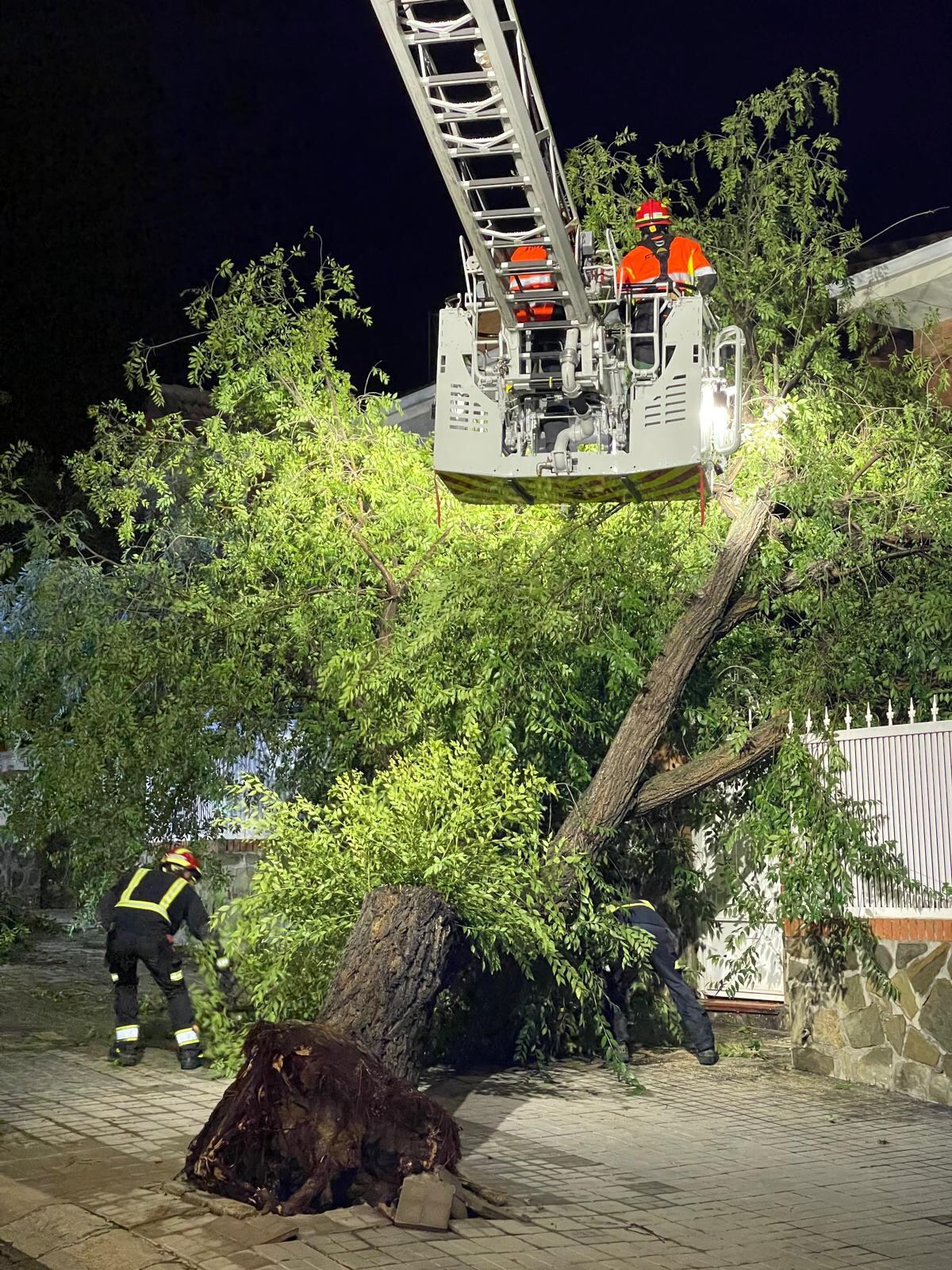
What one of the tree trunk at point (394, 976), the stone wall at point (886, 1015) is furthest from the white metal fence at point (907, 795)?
the tree trunk at point (394, 976)

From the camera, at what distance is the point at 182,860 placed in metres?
10.9

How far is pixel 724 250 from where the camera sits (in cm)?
1170

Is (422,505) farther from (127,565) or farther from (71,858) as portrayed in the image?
(71,858)

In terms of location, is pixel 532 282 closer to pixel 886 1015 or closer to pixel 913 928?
pixel 913 928

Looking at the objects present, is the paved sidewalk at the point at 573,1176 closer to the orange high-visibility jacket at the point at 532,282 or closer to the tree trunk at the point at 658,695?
the tree trunk at the point at 658,695

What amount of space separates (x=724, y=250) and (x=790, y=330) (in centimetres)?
98

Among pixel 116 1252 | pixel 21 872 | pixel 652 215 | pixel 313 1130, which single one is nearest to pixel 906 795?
pixel 652 215

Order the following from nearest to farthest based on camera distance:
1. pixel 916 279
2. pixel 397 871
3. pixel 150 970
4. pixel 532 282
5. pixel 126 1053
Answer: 1. pixel 397 871
2. pixel 532 282
3. pixel 126 1053
4. pixel 150 970
5. pixel 916 279

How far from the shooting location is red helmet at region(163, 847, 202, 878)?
10.9m

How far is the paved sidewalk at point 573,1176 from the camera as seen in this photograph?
21.1 feet

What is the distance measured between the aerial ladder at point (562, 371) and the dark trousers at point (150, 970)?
12.3ft

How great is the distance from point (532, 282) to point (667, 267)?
3.09 feet

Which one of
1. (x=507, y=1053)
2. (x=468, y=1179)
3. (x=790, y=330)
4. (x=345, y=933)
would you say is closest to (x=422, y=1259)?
(x=468, y=1179)

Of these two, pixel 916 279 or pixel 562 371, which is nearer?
pixel 562 371
